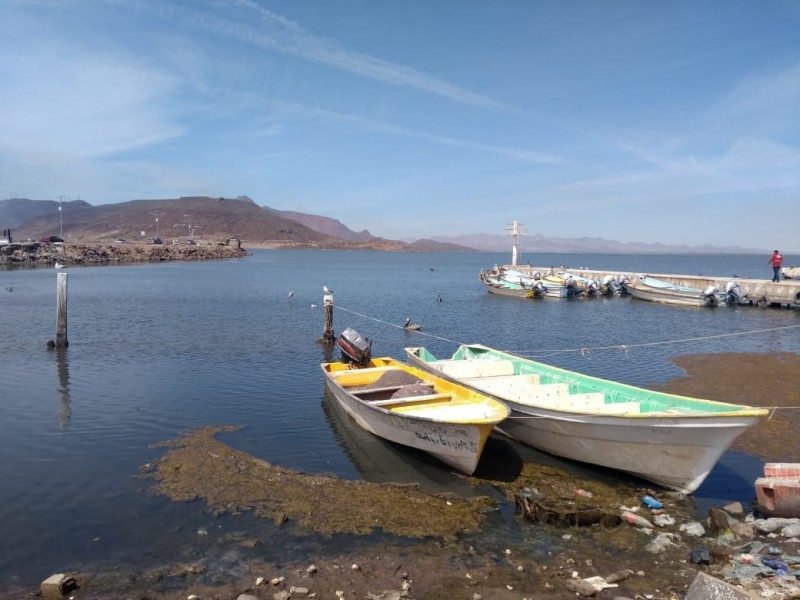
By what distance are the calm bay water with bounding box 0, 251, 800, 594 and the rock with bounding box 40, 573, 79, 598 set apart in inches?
26.5

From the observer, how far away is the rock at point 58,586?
23.8 ft

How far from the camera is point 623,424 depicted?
10.4m

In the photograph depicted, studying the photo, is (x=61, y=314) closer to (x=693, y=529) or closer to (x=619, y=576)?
(x=619, y=576)

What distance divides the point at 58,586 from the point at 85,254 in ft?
357

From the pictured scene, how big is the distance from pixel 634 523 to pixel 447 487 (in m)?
3.37

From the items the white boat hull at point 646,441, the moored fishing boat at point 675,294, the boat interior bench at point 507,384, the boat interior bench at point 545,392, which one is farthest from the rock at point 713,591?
the moored fishing boat at point 675,294

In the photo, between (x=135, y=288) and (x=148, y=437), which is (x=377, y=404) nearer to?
(x=148, y=437)

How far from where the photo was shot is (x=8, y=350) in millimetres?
22688

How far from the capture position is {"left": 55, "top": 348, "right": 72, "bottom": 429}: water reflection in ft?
48.1

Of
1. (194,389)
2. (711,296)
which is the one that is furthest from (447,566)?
(711,296)

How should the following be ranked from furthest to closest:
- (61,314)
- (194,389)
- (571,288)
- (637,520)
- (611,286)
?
(611,286) < (571,288) < (61,314) < (194,389) < (637,520)

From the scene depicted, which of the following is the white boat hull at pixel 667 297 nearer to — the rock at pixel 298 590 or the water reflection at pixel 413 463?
the water reflection at pixel 413 463

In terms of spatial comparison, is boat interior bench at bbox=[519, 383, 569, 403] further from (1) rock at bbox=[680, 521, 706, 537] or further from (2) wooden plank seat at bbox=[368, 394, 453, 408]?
(1) rock at bbox=[680, 521, 706, 537]

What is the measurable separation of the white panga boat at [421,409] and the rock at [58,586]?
6.26 meters
